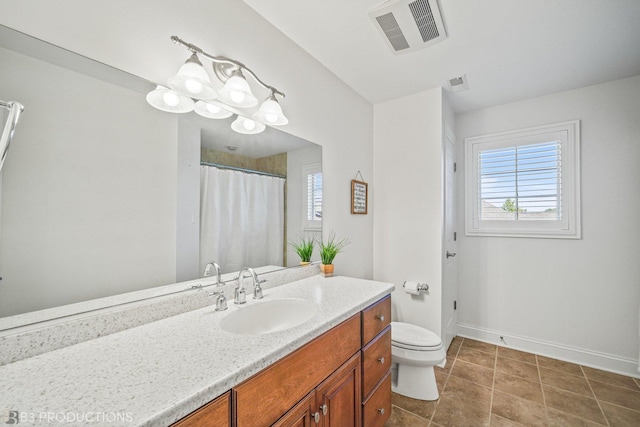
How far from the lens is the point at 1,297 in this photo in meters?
0.78

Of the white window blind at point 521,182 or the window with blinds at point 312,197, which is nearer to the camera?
the window with blinds at point 312,197

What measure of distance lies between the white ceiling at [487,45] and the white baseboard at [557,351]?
2.32 m

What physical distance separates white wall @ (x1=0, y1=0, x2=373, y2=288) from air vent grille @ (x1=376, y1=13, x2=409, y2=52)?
55cm

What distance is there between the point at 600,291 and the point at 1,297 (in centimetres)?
367

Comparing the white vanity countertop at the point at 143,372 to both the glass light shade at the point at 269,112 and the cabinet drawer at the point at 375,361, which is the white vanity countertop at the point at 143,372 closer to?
the cabinet drawer at the point at 375,361

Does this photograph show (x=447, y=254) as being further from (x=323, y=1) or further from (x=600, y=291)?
(x=323, y=1)

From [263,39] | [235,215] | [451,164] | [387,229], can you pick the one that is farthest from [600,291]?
[263,39]

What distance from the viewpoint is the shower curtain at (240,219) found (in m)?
1.31

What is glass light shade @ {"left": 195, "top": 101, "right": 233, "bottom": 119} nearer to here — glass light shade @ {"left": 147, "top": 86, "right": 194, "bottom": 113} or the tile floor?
glass light shade @ {"left": 147, "top": 86, "right": 194, "bottom": 113}

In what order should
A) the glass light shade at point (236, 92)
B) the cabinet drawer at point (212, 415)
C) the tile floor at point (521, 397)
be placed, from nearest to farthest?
the cabinet drawer at point (212, 415)
the glass light shade at point (236, 92)
the tile floor at point (521, 397)

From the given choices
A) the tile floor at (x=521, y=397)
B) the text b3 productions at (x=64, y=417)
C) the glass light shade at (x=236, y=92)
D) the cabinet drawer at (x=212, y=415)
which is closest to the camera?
the text b3 productions at (x=64, y=417)

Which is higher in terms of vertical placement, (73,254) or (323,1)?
(323,1)

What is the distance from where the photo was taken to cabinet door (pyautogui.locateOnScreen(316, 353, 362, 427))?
3.40 ft

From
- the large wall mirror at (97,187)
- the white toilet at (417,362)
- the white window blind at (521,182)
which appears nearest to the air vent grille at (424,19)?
the large wall mirror at (97,187)
